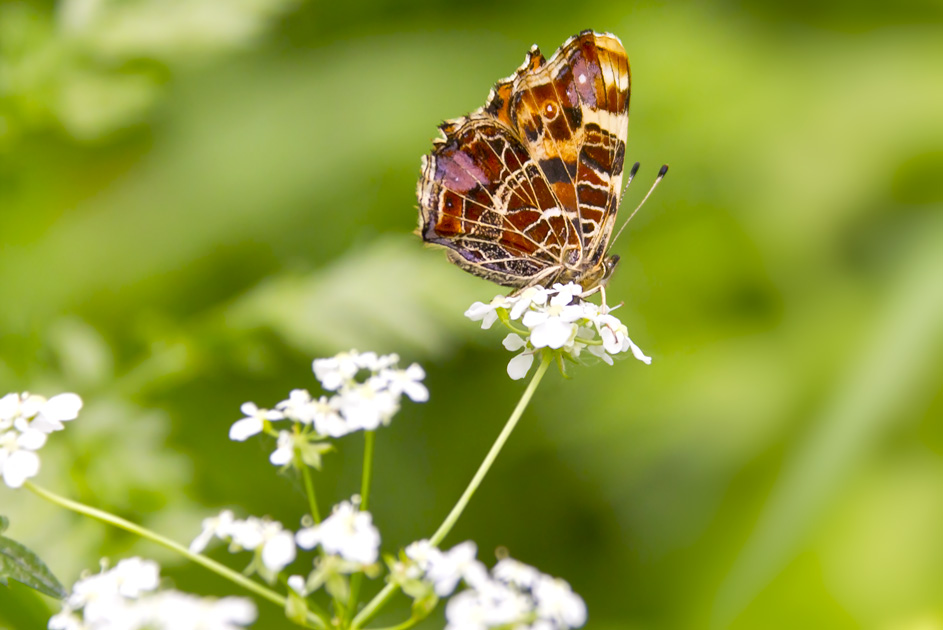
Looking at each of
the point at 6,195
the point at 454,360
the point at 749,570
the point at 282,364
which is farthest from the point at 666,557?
the point at 6,195

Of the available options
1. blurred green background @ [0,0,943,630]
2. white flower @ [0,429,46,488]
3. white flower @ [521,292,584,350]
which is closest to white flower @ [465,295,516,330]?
white flower @ [521,292,584,350]

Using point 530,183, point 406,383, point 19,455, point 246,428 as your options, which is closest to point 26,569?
point 19,455

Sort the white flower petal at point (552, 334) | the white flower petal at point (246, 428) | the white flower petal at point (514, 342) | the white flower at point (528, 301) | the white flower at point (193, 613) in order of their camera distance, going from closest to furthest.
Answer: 1. the white flower at point (193, 613)
2. the white flower petal at point (246, 428)
3. the white flower petal at point (552, 334)
4. the white flower at point (528, 301)
5. the white flower petal at point (514, 342)

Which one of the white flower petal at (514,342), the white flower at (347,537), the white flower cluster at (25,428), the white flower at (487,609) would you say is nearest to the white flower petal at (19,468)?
the white flower cluster at (25,428)

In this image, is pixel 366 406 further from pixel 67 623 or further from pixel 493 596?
pixel 67 623

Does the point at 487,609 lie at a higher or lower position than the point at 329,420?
lower

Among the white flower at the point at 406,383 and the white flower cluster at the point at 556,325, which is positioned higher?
the white flower cluster at the point at 556,325

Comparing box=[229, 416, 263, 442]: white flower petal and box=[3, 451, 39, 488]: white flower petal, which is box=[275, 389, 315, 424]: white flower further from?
box=[3, 451, 39, 488]: white flower petal

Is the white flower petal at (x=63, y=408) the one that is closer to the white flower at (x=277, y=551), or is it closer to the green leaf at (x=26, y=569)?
the green leaf at (x=26, y=569)

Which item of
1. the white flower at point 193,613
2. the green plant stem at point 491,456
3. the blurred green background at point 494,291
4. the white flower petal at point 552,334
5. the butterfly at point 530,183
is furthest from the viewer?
the blurred green background at point 494,291
